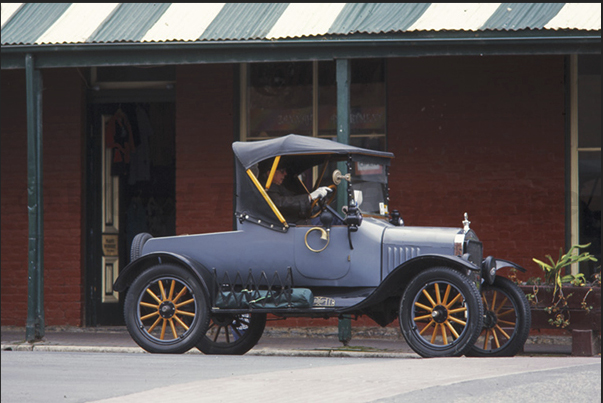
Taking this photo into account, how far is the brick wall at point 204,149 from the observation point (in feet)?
43.5

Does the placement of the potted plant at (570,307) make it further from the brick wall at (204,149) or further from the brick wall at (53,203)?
the brick wall at (53,203)

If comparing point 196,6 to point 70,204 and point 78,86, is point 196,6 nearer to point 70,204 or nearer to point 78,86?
point 78,86

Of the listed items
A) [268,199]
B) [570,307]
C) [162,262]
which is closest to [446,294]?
[268,199]

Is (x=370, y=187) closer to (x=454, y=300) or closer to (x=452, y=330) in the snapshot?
(x=454, y=300)

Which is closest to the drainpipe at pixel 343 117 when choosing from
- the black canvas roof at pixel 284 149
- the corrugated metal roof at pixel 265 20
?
the corrugated metal roof at pixel 265 20

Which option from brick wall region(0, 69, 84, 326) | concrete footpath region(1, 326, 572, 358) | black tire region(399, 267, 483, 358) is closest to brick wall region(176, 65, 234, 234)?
brick wall region(0, 69, 84, 326)

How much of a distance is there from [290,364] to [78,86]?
6653 millimetres

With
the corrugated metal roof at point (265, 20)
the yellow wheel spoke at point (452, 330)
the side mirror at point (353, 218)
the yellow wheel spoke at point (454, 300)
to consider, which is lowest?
the yellow wheel spoke at point (452, 330)

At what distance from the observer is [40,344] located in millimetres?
11219

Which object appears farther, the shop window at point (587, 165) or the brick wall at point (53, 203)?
the brick wall at point (53, 203)

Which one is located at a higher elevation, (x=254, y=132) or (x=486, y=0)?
(x=486, y=0)

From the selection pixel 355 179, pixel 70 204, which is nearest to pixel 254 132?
pixel 70 204

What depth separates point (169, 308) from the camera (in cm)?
937

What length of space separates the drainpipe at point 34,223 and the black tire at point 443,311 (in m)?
4.63
